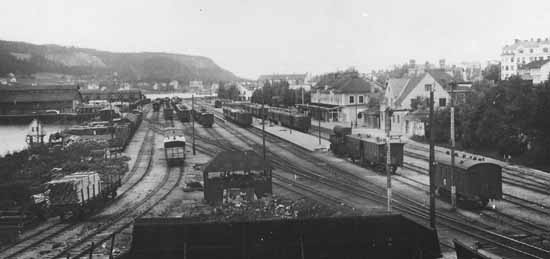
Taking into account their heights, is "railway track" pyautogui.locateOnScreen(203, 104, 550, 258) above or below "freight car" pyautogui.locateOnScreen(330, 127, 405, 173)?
below

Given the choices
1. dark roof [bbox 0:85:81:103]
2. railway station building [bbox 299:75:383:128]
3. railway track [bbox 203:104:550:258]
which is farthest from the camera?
dark roof [bbox 0:85:81:103]

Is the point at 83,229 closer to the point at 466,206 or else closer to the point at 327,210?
the point at 327,210

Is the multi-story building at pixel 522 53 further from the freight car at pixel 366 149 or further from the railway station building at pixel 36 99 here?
the railway station building at pixel 36 99

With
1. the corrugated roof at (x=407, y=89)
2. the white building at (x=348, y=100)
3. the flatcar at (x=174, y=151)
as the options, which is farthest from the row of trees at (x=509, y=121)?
the white building at (x=348, y=100)

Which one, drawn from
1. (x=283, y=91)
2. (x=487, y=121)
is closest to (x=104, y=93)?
(x=283, y=91)

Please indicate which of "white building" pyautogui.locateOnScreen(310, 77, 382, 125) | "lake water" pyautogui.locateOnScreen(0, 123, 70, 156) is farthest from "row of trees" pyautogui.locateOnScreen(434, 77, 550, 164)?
"lake water" pyautogui.locateOnScreen(0, 123, 70, 156)

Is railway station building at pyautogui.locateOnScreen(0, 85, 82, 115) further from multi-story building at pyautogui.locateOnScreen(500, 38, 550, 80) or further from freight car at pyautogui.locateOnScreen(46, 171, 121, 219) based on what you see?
multi-story building at pyautogui.locateOnScreen(500, 38, 550, 80)
